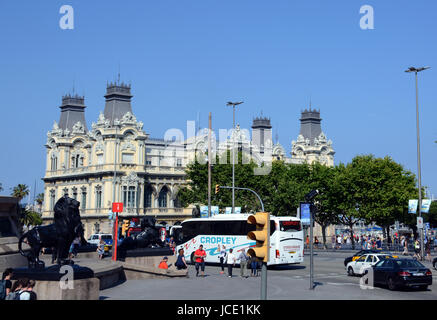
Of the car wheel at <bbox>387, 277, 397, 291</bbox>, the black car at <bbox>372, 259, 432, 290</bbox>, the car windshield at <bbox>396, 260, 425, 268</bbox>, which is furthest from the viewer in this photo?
the car windshield at <bbox>396, 260, 425, 268</bbox>

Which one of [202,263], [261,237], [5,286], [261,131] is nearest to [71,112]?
[261,131]

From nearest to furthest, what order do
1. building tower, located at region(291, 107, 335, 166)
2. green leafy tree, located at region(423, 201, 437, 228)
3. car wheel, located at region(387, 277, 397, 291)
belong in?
car wheel, located at region(387, 277, 397, 291) → building tower, located at region(291, 107, 335, 166) → green leafy tree, located at region(423, 201, 437, 228)

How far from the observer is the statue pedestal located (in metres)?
16.7

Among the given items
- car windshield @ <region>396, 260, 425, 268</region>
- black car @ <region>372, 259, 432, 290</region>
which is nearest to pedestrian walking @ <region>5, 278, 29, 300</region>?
black car @ <region>372, 259, 432, 290</region>

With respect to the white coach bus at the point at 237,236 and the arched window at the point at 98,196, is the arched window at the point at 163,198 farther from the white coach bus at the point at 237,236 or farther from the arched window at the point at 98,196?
the white coach bus at the point at 237,236

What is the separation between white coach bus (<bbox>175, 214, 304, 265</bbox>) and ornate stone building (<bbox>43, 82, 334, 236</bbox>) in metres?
38.6

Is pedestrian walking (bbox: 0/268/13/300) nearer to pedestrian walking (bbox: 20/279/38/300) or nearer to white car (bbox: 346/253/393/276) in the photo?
pedestrian walking (bbox: 20/279/38/300)

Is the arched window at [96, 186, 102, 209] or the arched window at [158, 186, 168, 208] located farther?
the arched window at [158, 186, 168, 208]

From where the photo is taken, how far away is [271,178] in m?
76.2

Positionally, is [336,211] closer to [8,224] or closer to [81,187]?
[81,187]

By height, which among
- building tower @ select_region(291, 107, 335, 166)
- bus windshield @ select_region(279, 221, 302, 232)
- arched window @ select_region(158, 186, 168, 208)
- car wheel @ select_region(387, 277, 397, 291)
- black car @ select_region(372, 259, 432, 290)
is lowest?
car wheel @ select_region(387, 277, 397, 291)

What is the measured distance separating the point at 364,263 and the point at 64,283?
64.6 ft
